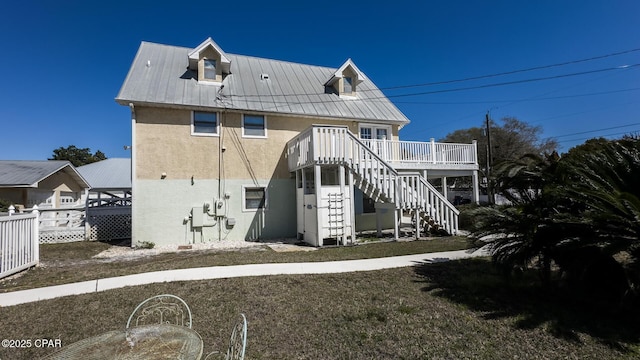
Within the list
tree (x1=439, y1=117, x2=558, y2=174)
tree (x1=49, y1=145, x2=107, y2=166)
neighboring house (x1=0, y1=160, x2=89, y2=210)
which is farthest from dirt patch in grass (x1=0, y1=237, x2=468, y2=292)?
tree (x1=49, y1=145, x2=107, y2=166)

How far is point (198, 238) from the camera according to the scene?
40.4ft

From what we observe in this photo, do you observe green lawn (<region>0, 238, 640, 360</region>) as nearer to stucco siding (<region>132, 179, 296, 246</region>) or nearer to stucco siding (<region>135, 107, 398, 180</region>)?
stucco siding (<region>132, 179, 296, 246</region>)

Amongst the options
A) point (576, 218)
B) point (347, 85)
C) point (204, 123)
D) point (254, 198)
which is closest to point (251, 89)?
point (204, 123)

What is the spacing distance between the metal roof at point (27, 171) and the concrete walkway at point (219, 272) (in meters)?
13.3

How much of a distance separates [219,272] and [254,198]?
6.43 m

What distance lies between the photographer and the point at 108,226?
13.3 metres

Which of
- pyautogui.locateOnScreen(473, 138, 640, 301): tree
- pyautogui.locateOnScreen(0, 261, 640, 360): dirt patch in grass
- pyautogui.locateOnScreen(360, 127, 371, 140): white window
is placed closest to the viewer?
pyautogui.locateOnScreen(0, 261, 640, 360): dirt patch in grass

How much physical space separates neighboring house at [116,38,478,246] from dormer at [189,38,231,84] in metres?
0.04

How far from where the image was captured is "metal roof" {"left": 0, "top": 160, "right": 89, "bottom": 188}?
1548 centimetres

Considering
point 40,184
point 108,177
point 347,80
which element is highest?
point 347,80

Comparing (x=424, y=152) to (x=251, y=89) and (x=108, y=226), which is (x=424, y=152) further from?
(x=108, y=226)

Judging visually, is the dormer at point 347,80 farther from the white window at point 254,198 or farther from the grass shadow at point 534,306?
the grass shadow at point 534,306

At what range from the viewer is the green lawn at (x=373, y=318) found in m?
3.74

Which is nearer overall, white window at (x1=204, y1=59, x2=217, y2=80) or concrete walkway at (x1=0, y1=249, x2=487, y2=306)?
concrete walkway at (x1=0, y1=249, x2=487, y2=306)
